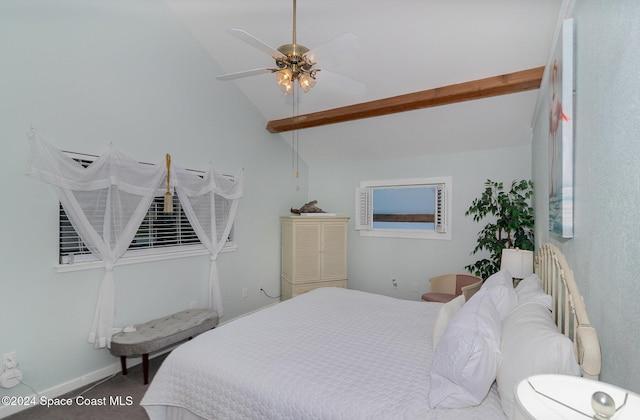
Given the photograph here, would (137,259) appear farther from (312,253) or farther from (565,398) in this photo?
(565,398)

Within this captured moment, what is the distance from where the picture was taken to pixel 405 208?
4785 millimetres

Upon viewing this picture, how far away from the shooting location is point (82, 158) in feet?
8.95

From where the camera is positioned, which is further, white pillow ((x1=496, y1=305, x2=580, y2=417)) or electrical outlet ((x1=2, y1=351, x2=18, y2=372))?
electrical outlet ((x1=2, y1=351, x2=18, y2=372))

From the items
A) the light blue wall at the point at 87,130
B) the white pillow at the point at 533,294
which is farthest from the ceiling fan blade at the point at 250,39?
the white pillow at the point at 533,294

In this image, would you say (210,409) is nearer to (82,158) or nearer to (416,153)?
(82,158)

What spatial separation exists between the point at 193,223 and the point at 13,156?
1610mm

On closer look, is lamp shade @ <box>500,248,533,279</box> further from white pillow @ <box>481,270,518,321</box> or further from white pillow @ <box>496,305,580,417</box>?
white pillow @ <box>496,305,580,417</box>

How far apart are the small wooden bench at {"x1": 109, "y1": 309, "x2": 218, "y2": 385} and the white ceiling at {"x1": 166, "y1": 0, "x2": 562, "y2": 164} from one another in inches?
98.9

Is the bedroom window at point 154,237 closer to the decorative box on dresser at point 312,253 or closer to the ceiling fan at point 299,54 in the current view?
the decorative box on dresser at point 312,253

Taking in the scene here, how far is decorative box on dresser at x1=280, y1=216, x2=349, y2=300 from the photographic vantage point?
14.9 ft

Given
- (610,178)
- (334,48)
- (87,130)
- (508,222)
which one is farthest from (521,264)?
(87,130)

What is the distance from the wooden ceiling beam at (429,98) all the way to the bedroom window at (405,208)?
1331 millimetres

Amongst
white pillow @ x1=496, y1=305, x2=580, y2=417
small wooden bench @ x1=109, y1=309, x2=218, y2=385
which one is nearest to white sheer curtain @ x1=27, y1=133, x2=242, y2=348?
small wooden bench @ x1=109, y1=309, x2=218, y2=385

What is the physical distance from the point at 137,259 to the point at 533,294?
10.8ft
